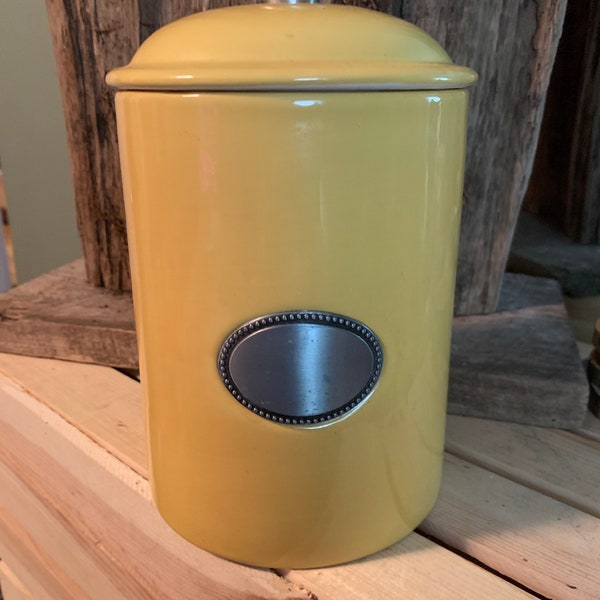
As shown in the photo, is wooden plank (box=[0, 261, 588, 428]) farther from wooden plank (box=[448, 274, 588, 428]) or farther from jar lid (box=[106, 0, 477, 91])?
jar lid (box=[106, 0, 477, 91])

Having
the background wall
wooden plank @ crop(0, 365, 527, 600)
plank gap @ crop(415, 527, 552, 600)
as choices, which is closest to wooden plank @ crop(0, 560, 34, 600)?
wooden plank @ crop(0, 365, 527, 600)

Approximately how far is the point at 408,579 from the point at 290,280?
9.0 inches

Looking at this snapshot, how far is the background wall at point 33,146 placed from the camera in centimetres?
113

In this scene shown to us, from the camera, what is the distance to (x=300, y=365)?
391 millimetres

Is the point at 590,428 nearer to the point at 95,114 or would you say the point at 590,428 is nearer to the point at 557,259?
the point at 557,259

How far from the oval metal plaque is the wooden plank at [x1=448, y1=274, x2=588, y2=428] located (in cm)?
24

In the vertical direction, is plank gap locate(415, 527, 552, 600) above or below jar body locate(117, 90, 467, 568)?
below

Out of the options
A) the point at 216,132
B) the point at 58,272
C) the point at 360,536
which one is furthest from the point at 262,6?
the point at 58,272

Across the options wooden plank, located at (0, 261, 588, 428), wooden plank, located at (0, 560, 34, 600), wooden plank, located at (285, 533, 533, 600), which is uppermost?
wooden plank, located at (0, 261, 588, 428)

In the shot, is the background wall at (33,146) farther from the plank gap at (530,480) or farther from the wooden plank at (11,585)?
the plank gap at (530,480)

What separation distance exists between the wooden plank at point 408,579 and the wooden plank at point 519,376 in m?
0.19

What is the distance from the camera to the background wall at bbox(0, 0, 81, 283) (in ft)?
3.71

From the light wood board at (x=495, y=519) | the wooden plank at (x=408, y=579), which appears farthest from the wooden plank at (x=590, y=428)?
the wooden plank at (x=408, y=579)

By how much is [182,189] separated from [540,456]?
40cm
